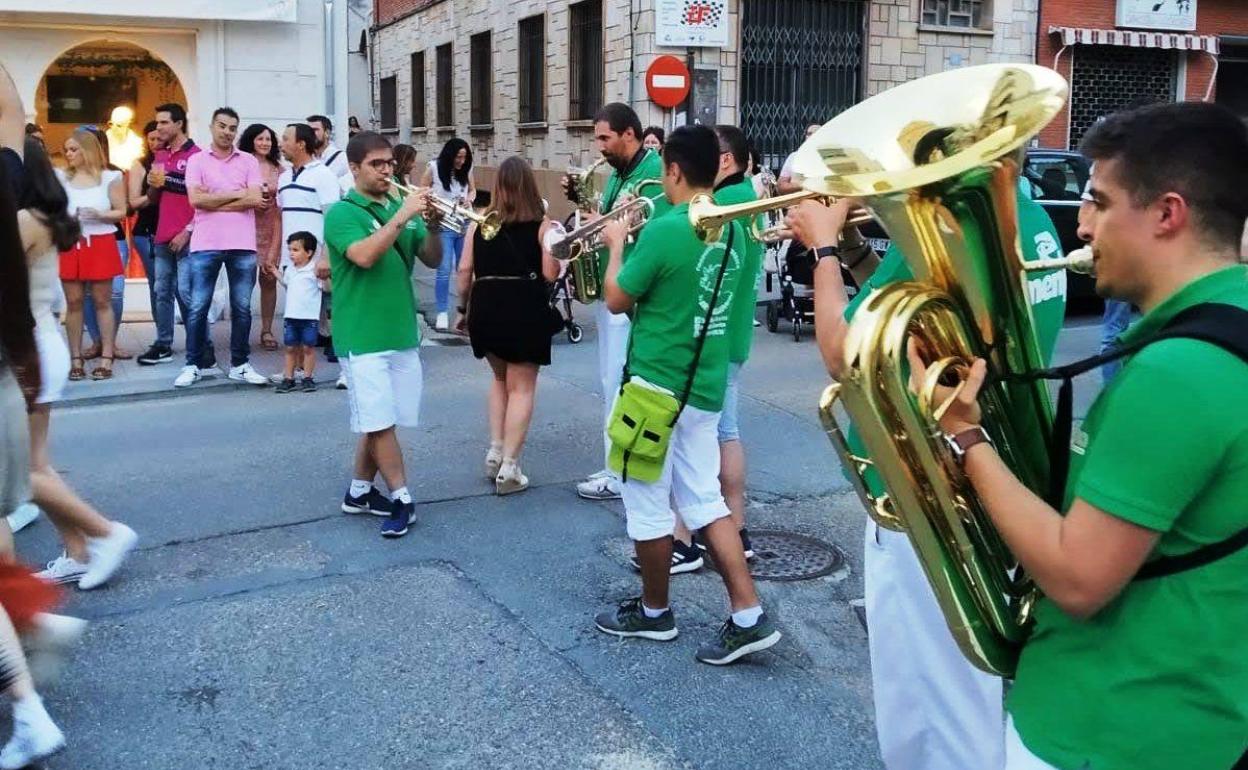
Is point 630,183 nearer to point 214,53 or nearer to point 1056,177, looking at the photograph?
point 214,53

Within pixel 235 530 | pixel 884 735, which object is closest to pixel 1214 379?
pixel 884 735

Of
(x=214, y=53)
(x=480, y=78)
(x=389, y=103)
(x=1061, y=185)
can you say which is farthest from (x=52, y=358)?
(x=389, y=103)

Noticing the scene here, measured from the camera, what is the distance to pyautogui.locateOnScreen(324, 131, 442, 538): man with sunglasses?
17.5 feet

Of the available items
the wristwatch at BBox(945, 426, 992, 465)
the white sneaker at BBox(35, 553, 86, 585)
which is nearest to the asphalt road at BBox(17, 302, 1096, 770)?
the white sneaker at BBox(35, 553, 86, 585)

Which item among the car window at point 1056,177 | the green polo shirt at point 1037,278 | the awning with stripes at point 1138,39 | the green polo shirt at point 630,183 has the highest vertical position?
the awning with stripes at point 1138,39

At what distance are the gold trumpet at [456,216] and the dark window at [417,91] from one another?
2051 centimetres

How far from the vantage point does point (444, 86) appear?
24.4 m

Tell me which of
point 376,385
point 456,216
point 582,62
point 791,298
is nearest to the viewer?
point 376,385

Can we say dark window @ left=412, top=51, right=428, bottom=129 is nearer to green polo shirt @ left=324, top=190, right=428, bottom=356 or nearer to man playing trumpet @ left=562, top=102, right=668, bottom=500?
man playing trumpet @ left=562, top=102, right=668, bottom=500

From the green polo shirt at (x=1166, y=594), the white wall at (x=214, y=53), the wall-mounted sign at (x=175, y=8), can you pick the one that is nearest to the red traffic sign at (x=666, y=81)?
the white wall at (x=214, y=53)

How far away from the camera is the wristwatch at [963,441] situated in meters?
1.79

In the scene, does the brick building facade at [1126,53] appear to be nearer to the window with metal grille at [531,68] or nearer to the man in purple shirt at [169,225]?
the window with metal grille at [531,68]

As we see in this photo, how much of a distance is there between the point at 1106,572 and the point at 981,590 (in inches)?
10.5

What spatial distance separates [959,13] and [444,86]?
34.6 ft
